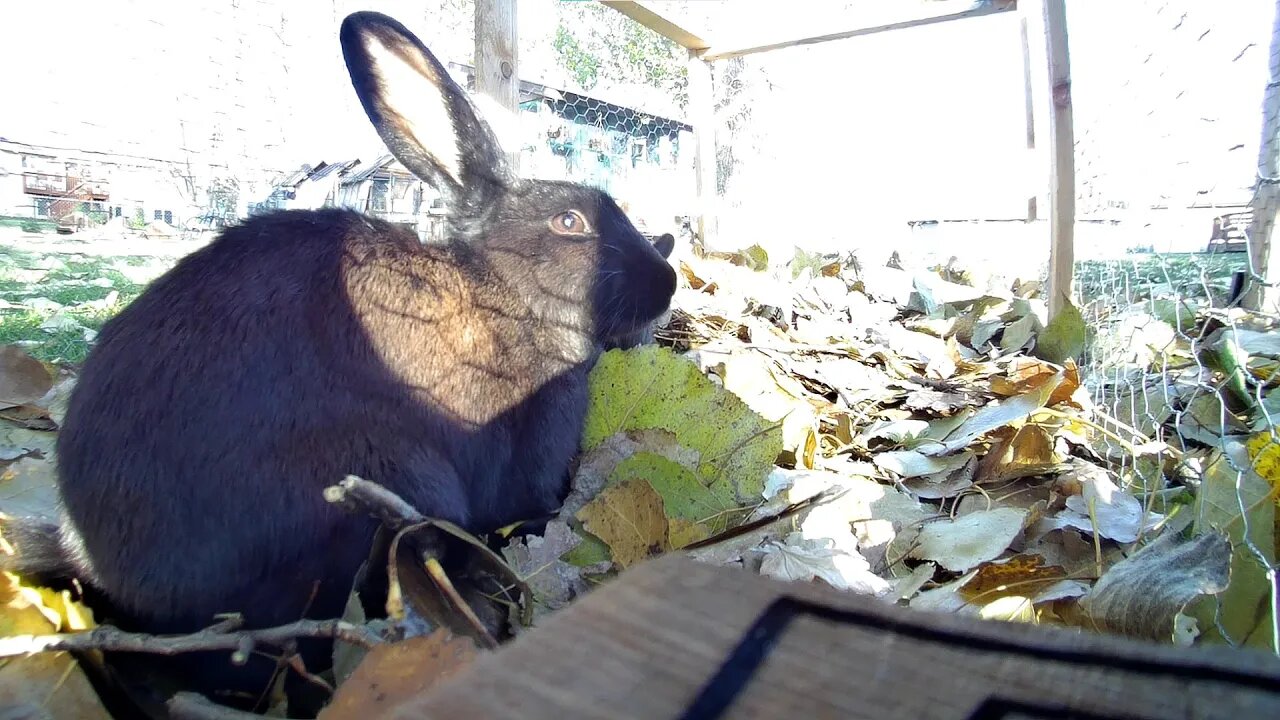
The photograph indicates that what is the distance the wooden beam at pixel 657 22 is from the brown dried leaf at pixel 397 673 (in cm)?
427

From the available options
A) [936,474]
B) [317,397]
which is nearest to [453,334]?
[317,397]

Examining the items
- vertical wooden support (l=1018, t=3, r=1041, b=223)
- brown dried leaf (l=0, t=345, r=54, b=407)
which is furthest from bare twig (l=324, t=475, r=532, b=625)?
vertical wooden support (l=1018, t=3, r=1041, b=223)

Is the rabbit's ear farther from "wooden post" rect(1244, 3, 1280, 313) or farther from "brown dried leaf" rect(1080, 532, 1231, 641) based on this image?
"wooden post" rect(1244, 3, 1280, 313)

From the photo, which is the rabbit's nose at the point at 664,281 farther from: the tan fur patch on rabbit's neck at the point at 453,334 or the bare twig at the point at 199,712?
the bare twig at the point at 199,712

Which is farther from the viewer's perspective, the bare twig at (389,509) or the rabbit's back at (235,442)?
the rabbit's back at (235,442)

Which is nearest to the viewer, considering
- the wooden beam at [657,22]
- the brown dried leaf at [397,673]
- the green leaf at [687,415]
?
the brown dried leaf at [397,673]

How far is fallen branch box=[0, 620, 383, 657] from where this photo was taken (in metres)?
1.17

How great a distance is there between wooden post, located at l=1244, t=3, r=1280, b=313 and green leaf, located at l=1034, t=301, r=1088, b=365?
0.56m

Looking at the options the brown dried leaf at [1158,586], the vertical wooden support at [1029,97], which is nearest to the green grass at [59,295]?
the brown dried leaf at [1158,586]

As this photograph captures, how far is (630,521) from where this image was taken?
5.41 ft

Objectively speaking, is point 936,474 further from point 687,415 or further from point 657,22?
point 657,22

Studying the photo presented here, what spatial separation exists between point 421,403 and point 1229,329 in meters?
2.58

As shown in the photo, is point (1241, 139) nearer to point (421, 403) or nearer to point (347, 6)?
point (421, 403)

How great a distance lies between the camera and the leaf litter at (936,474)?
1.36 meters
